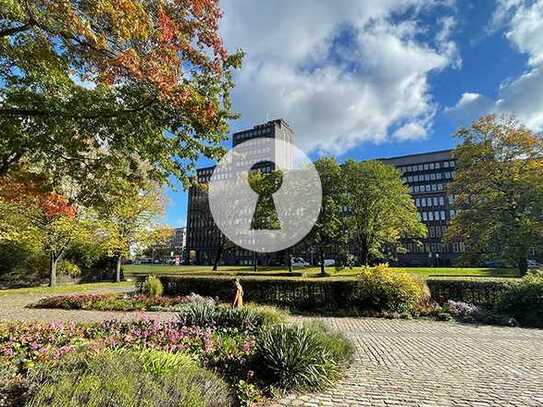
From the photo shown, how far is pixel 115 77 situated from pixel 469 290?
14565mm

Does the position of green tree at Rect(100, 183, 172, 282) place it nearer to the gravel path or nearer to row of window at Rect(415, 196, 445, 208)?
the gravel path

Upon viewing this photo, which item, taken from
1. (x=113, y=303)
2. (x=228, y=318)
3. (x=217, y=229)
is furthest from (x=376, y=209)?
(x=217, y=229)

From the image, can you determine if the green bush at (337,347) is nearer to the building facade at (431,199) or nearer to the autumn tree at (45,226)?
the autumn tree at (45,226)

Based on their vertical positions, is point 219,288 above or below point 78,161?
below

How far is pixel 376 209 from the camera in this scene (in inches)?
1421

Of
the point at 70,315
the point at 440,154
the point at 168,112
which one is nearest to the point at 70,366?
the point at 168,112

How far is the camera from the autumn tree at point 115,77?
602 cm

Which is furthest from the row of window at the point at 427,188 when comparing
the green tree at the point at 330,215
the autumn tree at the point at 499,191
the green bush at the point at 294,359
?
the green bush at the point at 294,359

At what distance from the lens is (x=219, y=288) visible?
16.5 metres

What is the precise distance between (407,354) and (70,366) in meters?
6.43

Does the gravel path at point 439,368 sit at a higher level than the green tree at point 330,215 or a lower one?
lower

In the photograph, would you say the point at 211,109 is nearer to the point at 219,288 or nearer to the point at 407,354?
the point at 407,354

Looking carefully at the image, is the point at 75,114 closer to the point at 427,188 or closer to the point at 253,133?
the point at 427,188

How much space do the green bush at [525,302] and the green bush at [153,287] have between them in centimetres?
1547
